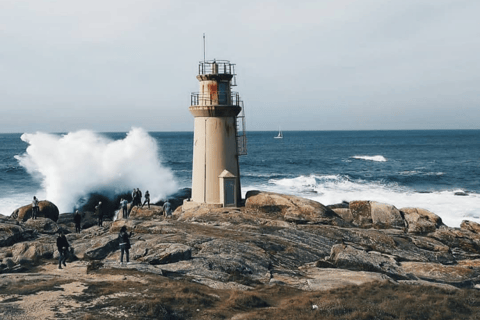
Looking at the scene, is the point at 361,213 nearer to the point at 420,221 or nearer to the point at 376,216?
the point at 376,216

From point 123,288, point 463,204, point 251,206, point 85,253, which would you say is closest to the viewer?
point 123,288

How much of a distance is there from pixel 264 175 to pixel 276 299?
52.9m

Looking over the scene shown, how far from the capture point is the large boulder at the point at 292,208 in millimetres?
24266

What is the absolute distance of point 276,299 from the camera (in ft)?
43.9

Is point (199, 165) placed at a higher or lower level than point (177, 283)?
higher

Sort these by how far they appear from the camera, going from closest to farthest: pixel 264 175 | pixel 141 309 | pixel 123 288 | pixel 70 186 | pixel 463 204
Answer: pixel 141 309
pixel 123 288
pixel 463 204
pixel 70 186
pixel 264 175

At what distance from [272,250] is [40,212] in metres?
17.9

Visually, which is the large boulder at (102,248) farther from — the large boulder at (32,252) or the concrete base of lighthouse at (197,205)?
the concrete base of lighthouse at (197,205)

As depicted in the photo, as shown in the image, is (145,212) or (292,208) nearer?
(292,208)

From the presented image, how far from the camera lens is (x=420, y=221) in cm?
2553

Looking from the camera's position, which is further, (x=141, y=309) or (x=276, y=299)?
(x=276, y=299)

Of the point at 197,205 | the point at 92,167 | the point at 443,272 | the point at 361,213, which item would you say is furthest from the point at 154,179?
the point at 443,272

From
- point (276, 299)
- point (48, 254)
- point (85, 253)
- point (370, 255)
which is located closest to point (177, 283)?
point (276, 299)

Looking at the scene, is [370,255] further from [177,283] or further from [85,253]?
[85,253]
